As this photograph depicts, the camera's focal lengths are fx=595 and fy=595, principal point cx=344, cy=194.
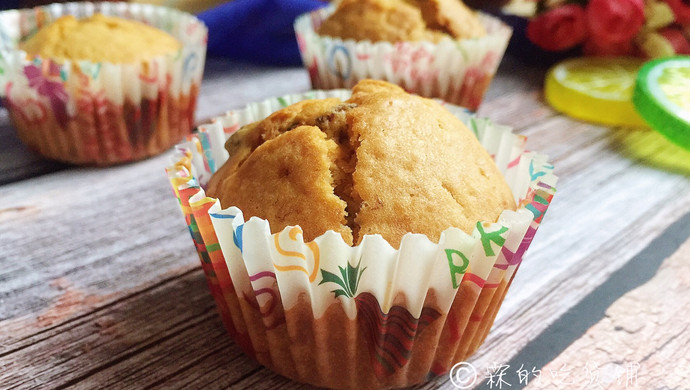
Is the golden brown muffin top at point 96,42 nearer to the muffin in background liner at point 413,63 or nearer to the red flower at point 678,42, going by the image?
the muffin in background liner at point 413,63

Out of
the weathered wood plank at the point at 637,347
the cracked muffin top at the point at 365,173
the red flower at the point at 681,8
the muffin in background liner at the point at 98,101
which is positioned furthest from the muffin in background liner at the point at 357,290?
the red flower at the point at 681,8

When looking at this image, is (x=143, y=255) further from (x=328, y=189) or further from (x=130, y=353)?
(x=328, y=189)

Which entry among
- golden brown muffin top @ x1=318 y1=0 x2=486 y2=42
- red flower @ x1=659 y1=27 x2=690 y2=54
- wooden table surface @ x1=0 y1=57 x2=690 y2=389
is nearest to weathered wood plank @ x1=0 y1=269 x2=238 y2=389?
wooden table surface @ x1=0 y1=57 x2=690 y2=389

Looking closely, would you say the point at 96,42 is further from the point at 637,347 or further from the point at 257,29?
the point at 637,347

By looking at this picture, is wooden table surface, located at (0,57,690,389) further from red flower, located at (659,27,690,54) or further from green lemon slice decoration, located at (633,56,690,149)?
red flower, located at (659,27,690,54)

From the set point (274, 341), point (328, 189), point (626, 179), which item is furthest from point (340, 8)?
point (274, 341)

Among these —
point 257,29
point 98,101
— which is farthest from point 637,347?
point 257,29
